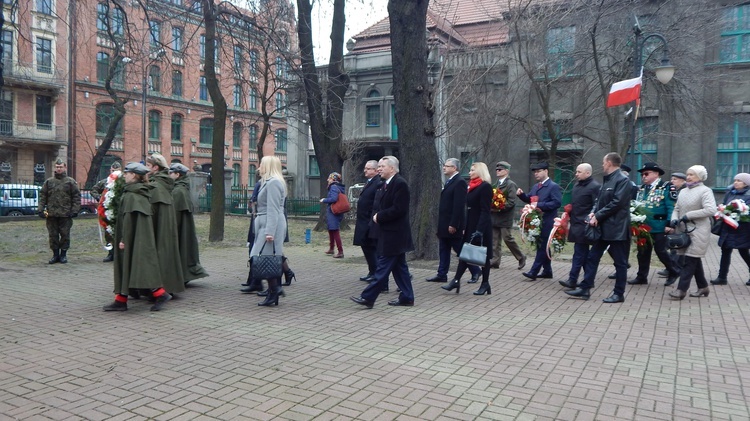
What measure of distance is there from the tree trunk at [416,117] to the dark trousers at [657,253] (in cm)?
394

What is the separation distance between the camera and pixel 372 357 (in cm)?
554

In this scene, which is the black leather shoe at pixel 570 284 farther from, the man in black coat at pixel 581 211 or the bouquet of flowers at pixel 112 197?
the bouquet of flowers at pixel 112 197

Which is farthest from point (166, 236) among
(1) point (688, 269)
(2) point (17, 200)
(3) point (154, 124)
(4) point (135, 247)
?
(3) point (154, 124)

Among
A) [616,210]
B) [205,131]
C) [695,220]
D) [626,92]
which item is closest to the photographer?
[616,210]

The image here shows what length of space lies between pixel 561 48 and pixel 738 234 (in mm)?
13551

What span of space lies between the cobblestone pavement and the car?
20398mm

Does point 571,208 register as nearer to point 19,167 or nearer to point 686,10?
point 686,10

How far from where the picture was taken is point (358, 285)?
31.7 ft

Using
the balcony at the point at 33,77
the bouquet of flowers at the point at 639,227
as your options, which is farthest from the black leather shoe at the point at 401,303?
the balcony at the point at 33,77

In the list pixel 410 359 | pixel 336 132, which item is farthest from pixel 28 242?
pixel 410 359

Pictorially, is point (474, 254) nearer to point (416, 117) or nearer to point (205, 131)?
point (416, 117)

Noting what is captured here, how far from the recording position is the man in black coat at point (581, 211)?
899 centimetres

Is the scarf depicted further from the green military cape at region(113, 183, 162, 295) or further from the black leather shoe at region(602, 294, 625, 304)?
the green military cape at region(113, 183, 162, 295)

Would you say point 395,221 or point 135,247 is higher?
point 395,221
